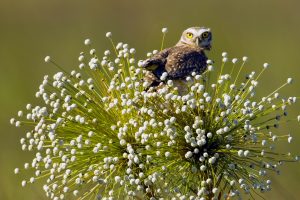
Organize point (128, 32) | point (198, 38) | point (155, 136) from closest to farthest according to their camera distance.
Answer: point (155, 136) < point (198, 38) < point (128, 32)

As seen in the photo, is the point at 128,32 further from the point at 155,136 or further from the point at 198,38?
the point at 155,136

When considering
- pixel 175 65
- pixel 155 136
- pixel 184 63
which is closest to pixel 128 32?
pixel 184 63

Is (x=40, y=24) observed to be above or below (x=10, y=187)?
below

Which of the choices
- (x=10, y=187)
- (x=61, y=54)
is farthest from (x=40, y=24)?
(x=10, y=187)

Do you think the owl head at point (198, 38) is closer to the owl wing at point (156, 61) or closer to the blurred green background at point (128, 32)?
the owl wing at point (156, 61)

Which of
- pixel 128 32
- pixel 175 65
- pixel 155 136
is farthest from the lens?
pixel 128 32

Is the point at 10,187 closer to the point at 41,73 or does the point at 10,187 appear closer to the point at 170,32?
the point at 41,73

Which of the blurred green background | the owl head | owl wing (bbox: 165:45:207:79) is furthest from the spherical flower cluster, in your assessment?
the blurred green background

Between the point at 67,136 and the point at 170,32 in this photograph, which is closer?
the point at 67,136
